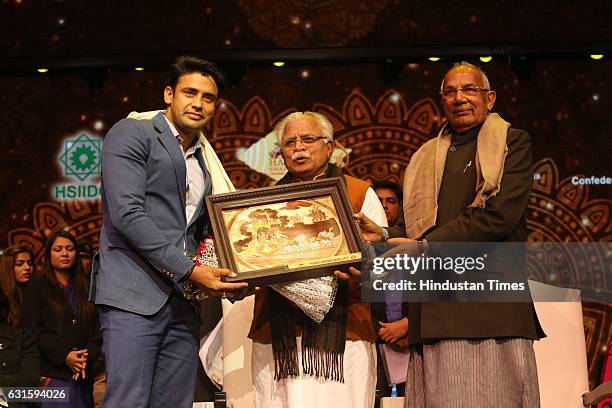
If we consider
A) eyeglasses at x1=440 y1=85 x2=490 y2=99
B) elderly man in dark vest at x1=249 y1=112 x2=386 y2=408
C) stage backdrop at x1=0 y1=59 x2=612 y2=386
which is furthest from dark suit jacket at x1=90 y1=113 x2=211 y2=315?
stage backdrop at x1=0 y1=59 x2=612 y2=386

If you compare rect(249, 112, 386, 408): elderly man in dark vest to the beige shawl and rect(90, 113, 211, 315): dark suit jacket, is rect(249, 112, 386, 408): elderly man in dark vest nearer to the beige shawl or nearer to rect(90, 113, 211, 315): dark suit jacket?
the beige shawl

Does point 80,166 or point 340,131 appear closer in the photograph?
point 340,131

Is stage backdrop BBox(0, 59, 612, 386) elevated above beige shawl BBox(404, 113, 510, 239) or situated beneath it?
elevated above

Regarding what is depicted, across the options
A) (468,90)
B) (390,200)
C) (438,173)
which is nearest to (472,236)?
(438,173)

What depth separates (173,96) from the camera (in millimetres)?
3107

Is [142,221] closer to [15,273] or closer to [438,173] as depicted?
[438,173]

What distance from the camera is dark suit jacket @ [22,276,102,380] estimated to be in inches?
188

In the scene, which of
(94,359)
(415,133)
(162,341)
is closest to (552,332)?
(162,341)

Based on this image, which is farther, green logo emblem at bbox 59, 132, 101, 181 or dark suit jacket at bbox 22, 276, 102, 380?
green logo emblem at bbox 59, 132, 101, 181

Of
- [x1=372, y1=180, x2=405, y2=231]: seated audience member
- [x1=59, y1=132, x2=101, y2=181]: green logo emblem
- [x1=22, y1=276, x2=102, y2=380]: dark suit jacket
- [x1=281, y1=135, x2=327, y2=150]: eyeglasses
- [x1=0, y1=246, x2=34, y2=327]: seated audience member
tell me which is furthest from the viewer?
[x1=59, y1=132, x2=101, y2=181]: green logo emblem

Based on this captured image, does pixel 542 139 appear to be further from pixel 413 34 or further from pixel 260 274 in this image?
pixel 260 274

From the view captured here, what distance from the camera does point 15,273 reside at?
5488 mm

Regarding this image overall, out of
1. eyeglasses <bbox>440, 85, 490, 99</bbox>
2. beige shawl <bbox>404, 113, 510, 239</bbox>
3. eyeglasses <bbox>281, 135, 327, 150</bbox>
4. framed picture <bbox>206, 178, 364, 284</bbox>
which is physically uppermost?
eyeglasses <bbox>440, 85, 490, 99</bbox>

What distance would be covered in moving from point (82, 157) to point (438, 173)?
439 cm
